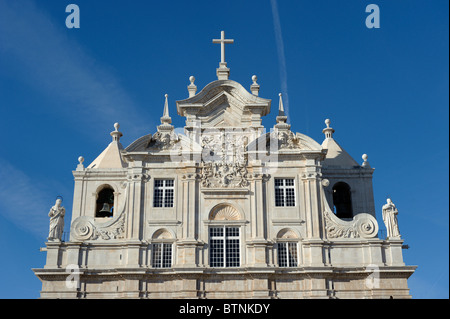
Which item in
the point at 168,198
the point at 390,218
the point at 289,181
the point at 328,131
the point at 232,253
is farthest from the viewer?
the point at 328,131

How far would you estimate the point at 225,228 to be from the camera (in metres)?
33.7

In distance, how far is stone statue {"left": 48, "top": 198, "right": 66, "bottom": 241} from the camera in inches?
1322

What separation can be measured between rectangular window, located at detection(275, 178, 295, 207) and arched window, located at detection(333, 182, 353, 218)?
440 cm

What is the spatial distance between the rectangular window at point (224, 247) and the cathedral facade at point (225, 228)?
2.0 inches

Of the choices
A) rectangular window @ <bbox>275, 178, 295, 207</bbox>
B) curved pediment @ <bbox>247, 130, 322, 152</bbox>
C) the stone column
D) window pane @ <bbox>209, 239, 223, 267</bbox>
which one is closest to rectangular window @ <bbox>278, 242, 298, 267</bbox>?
rectangular window @ <bbox>275, 178, 295, 207</bbox>

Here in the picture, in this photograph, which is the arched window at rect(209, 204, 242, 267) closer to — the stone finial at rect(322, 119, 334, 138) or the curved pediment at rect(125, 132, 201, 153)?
the curved pediment at rect(125, 132, 201, 153)

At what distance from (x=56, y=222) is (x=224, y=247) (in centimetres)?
883

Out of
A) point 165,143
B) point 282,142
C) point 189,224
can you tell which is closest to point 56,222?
point 189,224

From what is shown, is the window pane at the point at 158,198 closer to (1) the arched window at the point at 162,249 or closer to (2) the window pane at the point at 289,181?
(1) the arched window at the point at 162,249

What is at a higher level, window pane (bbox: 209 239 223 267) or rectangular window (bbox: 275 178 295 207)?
rectangular window (bbox: 275 178 295 207)

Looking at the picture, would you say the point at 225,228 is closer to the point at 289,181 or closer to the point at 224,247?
the point at 224,247

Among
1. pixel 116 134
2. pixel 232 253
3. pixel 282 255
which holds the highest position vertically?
pixel 116 134

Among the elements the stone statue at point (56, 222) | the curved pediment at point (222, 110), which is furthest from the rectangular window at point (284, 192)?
the stone statue at point (56, 222)
